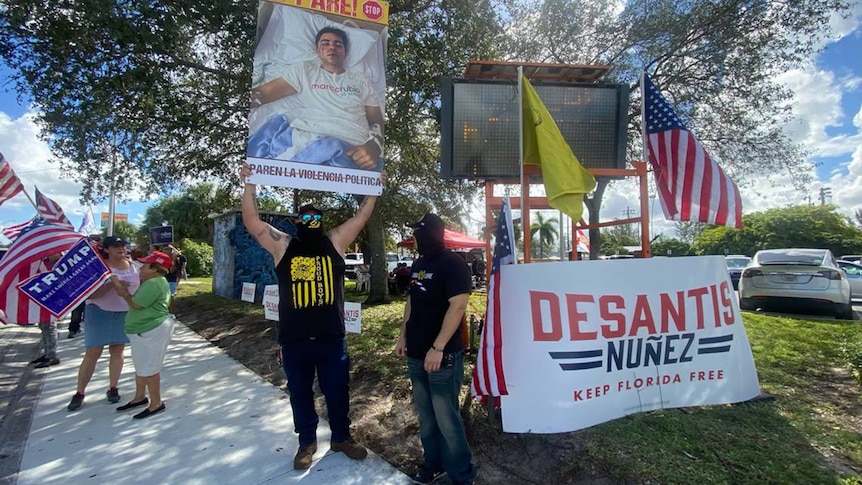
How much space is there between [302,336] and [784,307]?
10.6 m

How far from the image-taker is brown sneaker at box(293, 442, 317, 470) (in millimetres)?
3195

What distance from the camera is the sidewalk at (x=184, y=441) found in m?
3.17

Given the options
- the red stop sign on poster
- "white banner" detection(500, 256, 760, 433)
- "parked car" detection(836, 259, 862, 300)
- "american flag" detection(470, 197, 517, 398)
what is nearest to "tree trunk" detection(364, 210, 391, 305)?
the red stop sign on poster

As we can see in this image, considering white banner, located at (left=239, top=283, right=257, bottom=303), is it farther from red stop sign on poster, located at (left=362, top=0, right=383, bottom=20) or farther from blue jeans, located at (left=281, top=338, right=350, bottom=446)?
red stop sign on poster, located at (left=362, top=0, right=383, bottom=20)

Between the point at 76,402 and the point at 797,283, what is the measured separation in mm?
11974

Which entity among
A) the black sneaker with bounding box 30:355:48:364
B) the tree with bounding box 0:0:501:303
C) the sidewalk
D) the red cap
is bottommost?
the sidewalk

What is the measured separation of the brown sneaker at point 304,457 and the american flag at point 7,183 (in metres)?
5.51

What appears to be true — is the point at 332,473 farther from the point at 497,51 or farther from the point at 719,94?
the point at 719,94

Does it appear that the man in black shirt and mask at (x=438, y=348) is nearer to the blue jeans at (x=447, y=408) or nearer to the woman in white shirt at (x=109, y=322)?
the blue jeans at (x=447, y=408)

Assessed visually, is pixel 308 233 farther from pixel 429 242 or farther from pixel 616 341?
pixel 616 341

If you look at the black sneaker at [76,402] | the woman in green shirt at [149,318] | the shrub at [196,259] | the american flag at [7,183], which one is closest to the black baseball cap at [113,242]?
the woman in green shirt at [149,318]

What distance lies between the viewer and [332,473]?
3.14 meters

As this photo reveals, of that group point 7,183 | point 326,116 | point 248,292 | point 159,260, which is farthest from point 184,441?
point 7,183

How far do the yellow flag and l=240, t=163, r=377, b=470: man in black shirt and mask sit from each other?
178cm
